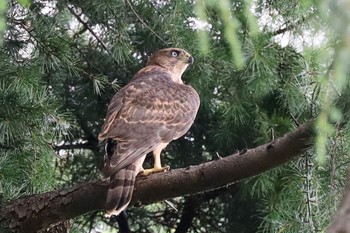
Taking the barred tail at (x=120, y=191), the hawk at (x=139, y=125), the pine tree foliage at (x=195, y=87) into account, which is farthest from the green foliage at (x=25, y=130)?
the barred tail at (x=120, y=191)

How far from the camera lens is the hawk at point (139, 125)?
109 inches

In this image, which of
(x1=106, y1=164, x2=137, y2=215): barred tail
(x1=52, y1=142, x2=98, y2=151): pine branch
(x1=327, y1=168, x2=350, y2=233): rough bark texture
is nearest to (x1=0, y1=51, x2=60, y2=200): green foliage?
(x1=106, y1=164, x2=137, y2=215): barred tail

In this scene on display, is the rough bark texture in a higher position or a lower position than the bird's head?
lower

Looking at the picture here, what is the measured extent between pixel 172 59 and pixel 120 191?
126cm

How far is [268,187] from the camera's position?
3.71 metres

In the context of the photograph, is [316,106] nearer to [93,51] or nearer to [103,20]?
[103,20]

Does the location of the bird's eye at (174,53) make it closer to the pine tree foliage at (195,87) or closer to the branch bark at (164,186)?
the pine tree foliage at (195,87)

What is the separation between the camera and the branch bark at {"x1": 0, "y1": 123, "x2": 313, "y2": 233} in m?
2.44

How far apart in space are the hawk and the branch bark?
2.5 inches

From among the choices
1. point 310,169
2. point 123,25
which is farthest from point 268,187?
point 123,25

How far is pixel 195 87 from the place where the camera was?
4066 millimetres

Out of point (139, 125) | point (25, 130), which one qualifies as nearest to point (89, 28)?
point (25, 130)

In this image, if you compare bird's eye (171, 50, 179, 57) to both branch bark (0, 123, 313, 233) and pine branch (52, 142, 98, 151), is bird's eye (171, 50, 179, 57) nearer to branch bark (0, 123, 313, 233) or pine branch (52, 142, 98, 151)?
pine branch (52, 142, 98, 151)

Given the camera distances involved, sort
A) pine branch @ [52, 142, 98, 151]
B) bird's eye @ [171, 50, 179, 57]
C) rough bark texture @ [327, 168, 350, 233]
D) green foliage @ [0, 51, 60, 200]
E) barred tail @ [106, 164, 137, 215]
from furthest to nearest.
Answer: pine branch @ [52, 142, 98, 151] → bird's eye @ [171, 50, 179, 57] → green foliage @ [0, 51, 60, 200] → barred tail @ [106, 164, 137, 215] → rough bark texture @ [327, 168, 350, 233]
